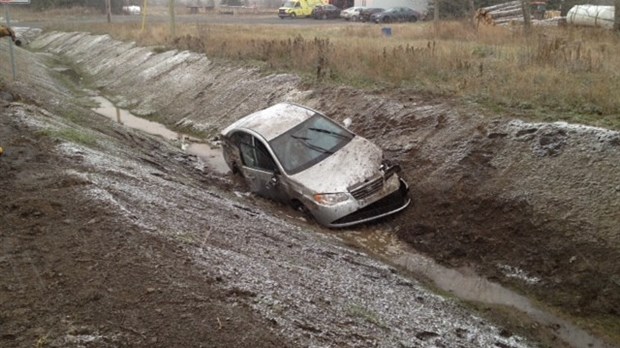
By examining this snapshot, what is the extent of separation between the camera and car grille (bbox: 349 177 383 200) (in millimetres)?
9344

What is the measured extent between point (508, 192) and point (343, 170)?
2.76 meters

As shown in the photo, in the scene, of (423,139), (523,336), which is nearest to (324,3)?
(423,139)

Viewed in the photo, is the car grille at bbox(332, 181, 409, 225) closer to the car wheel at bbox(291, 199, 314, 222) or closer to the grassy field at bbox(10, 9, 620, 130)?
the car wheel at bbox(291, 199, 314, 222)

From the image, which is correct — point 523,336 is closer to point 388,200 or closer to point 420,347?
point 420,347

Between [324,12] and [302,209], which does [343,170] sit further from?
[324,12]

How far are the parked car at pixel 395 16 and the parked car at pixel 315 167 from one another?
34774 mm

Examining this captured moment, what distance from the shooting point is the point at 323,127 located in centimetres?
1073

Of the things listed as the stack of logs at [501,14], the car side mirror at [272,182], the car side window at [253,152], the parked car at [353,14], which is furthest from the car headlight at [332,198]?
the parked car at [353,14]

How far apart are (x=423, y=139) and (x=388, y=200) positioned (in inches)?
94.8

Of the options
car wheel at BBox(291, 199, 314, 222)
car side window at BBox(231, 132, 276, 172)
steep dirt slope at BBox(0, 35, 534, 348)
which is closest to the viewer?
steep dirt slope at BBox(0, 35, 534, 348)

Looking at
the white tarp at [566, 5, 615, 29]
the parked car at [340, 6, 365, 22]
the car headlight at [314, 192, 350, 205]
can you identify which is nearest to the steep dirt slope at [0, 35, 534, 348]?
the car headlight at [314, 192, 350, 205]

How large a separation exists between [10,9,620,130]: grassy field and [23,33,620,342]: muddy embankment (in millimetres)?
657

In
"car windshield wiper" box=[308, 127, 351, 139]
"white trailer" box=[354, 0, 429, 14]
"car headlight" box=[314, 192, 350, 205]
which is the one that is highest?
"white trailer" box=[354, 0, 429, 14]

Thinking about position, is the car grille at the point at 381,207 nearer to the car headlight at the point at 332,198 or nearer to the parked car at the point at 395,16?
the car headlight at the point at 332,198
